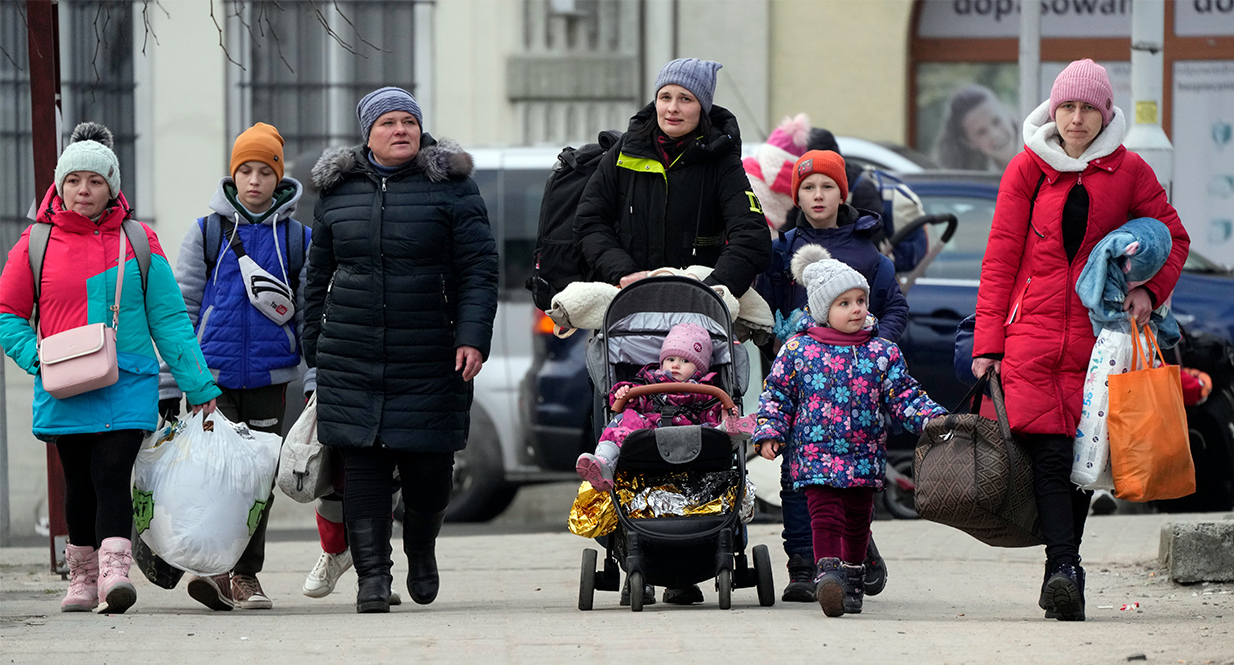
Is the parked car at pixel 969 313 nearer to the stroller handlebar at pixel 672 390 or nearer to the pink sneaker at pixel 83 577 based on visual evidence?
the stroller handlebar at pixel 672 390

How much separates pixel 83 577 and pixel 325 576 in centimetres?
89

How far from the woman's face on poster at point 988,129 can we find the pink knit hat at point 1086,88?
9589 millimetres

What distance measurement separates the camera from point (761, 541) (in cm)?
906

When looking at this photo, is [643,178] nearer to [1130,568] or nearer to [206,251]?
[206,251]

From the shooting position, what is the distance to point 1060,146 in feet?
20.8

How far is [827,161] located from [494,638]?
2434 mm

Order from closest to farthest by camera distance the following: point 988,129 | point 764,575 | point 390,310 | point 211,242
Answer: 1. point 764,575
2. point 390,310
3. point 211,242
4. point 988,129

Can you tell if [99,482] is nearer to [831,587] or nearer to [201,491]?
[201,491]

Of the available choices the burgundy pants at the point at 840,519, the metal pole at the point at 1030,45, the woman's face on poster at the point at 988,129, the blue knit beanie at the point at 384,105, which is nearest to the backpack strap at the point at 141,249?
the blue knit beanie at the point at 384,105

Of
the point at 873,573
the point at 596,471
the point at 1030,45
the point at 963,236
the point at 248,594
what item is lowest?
the point at 248,594

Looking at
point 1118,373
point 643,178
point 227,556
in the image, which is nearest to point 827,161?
point 643,178

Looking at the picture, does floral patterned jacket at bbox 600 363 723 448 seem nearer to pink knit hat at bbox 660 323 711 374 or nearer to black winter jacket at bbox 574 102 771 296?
pink knit hat at bbox 660 323 711 374

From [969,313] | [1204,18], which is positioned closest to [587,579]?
[969,313]

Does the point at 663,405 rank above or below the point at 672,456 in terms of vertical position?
above
